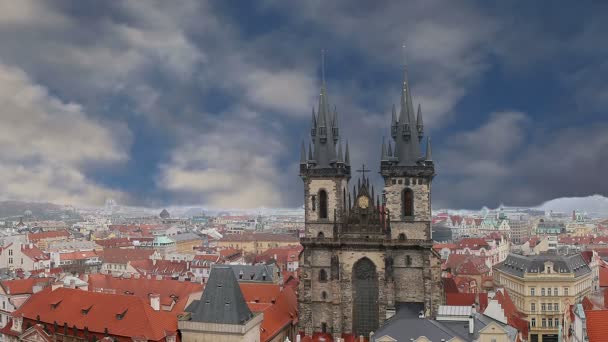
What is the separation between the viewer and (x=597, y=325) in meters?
48.1

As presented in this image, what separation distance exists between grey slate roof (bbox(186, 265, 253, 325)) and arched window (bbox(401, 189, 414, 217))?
23703 mm

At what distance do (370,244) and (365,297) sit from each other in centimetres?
666

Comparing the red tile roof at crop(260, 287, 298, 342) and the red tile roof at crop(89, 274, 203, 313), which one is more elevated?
the red tile roof at crop(89, 274, 203, 313)

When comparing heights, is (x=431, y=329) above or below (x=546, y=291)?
below

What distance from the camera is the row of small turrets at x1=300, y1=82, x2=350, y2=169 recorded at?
252 feet

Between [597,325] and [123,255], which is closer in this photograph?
Result: [597,325]

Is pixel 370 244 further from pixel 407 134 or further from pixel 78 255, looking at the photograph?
pixel 78 255

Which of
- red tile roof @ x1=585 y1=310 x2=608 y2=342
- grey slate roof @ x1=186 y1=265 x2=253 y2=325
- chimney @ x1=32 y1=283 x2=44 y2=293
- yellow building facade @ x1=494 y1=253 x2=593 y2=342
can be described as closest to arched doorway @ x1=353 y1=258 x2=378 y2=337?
grey slate roof @ x1=186 y1=265 x2=253 y2=325

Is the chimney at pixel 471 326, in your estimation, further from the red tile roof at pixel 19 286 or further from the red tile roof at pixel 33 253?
the red tile roof at pixel 33 253

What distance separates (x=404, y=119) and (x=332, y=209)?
48.4 feet

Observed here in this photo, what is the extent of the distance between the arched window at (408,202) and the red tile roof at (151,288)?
3160 centimetres

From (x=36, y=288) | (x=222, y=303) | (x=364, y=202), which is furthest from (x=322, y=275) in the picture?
(x=36, y=288)

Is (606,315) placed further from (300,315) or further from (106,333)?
(106,333)

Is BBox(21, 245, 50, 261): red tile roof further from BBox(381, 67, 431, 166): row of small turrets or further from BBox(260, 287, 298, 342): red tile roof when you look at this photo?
BBox(381, 67, 431, 166): row of small turrets
